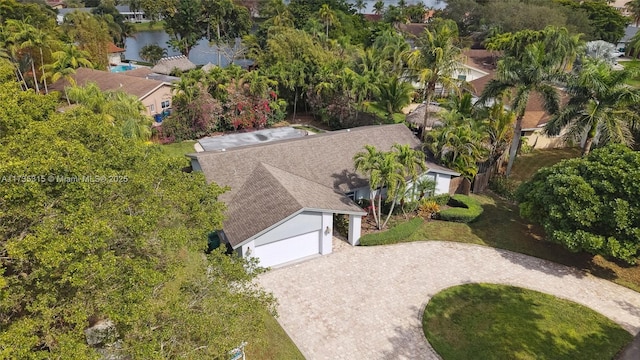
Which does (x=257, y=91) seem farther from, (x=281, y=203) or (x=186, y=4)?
(x=186, y=4)

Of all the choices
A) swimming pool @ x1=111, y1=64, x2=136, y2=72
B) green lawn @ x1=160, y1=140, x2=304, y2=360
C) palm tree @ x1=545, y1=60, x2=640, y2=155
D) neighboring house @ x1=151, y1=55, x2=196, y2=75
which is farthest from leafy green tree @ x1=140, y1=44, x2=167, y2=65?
green lawn @ x1=160, y1=140, x2=304, y2=360

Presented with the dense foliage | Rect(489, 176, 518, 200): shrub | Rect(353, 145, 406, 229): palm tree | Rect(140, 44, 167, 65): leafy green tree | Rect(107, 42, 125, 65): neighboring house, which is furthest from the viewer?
Rect(140, 44, 167, 65): leafy green tree

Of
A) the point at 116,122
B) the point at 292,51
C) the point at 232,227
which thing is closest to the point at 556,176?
the point at 232,227

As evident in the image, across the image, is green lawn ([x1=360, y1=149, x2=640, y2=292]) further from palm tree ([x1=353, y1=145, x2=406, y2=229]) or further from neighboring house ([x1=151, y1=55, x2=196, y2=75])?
neighboring house ([x1=151, y1=55, x2=196, y2=75])

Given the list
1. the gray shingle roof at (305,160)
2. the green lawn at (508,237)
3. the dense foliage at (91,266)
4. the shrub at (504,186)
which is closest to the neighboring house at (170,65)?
the gray shingle roof at (305,160)

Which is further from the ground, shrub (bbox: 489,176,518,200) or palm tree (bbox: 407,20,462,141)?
palm tree (bbox: 407,20,462,141)

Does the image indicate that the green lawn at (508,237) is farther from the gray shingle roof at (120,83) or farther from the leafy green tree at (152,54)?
the leafy green tree at (152,54)
